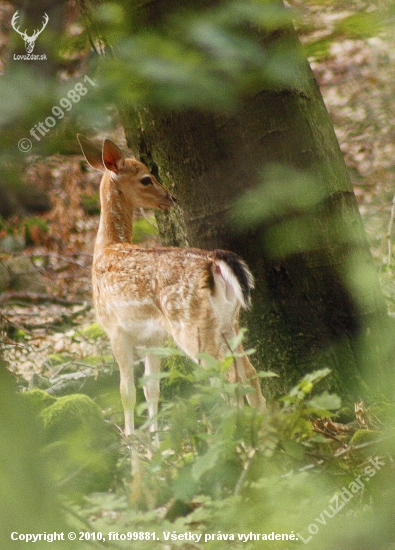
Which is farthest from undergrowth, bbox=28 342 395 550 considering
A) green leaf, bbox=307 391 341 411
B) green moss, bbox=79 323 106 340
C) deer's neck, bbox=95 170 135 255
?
green moss, bbox=79 323 106 340

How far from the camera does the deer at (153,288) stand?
358 centimetres

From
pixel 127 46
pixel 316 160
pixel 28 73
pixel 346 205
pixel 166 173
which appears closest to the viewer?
pixel 28 73

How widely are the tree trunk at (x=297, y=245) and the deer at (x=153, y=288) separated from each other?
0.73ft

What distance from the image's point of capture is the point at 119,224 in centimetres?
475

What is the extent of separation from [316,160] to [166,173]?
1.03 metres

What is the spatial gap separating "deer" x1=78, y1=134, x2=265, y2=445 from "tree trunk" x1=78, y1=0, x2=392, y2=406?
22 cm

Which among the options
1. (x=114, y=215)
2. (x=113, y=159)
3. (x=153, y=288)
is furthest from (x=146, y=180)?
(x=153, y=288)

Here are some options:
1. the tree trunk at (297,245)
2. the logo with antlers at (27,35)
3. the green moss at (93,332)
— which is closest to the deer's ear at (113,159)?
the tree trunk at (297,245)

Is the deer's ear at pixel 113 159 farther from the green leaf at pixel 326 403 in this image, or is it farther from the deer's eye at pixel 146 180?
the green leaf at pixel 326 403

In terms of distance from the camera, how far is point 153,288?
3.91 m

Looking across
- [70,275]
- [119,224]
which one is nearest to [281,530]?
[119,224]

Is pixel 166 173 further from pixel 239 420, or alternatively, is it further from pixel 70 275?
pixel 70 275

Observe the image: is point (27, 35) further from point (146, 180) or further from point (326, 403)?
point (146, 180)

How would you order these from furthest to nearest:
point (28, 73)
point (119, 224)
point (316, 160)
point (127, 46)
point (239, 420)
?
point (119, 224) → point (316, 160) → point (239, 420) → point (127, 46) → point (28, 73)
